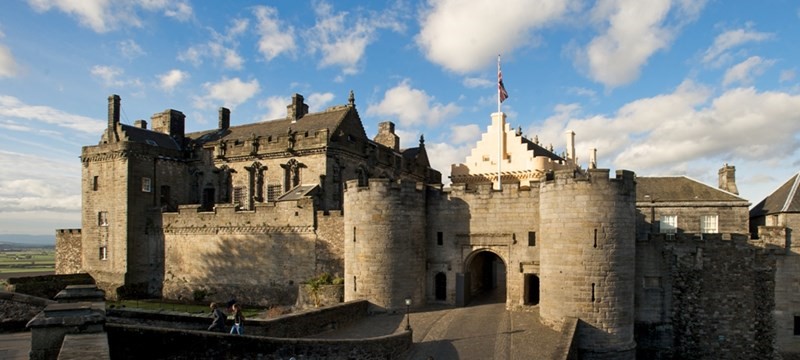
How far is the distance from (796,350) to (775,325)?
1230 millimetres

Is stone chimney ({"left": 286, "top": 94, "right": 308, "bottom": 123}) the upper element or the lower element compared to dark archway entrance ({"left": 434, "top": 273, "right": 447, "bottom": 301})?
upper

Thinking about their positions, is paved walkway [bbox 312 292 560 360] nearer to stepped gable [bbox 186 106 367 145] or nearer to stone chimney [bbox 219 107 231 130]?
stepped gable [bbox 186 106 367 145]

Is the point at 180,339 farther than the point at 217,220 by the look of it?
No

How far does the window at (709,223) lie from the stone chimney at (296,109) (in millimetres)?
24457

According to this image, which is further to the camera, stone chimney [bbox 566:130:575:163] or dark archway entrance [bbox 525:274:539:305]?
stone chimney [bbox 566:130:575:163]

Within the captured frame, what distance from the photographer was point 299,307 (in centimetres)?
2427

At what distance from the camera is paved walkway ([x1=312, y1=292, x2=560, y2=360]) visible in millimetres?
15406

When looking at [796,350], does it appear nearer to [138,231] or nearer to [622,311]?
[622,311]

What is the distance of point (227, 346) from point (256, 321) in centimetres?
381

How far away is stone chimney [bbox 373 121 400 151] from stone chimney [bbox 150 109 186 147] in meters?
14.7

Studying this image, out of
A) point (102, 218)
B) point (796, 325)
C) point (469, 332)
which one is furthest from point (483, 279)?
point (102, 218)

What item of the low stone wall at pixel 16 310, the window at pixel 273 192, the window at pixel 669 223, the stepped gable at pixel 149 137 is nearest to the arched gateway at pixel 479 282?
the window at pixel 669 223

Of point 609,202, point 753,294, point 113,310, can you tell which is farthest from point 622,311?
point 113,310

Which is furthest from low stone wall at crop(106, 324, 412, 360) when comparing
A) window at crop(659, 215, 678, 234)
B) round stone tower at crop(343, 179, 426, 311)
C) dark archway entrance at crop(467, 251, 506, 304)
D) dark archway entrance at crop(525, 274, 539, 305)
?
window at crop(659, 215, 678, 234)
